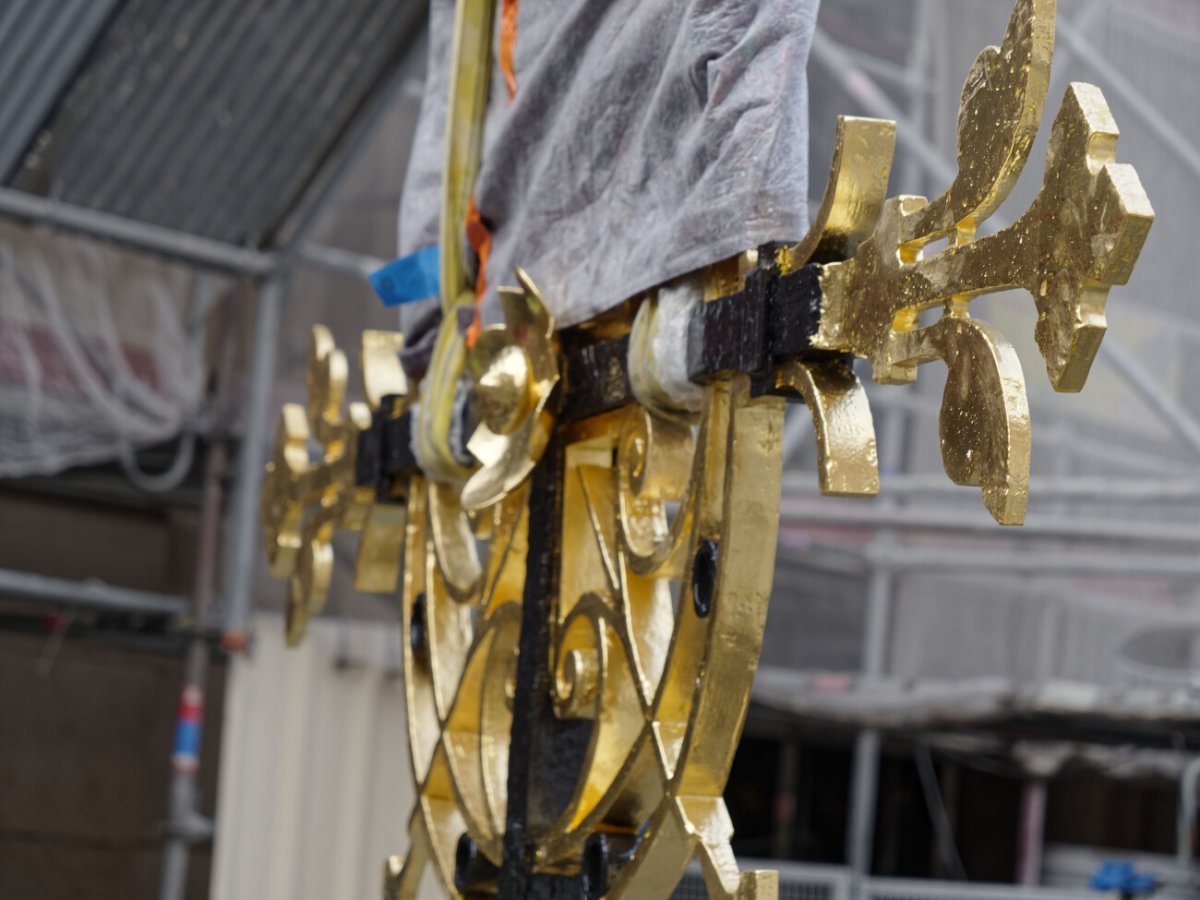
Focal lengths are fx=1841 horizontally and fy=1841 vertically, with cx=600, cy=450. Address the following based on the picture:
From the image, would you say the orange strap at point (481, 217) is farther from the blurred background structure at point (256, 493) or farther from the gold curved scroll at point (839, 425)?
the blurred background structure at point (256, 493)

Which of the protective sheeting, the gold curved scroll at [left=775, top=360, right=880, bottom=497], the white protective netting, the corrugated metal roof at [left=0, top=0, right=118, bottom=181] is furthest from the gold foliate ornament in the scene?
the protective sheeting

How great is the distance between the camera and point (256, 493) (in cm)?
400

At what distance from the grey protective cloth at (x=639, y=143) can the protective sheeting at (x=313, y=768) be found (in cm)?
279

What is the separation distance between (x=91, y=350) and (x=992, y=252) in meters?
3.27

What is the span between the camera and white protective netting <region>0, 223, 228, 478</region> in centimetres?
364

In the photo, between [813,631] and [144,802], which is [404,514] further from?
[813,631]

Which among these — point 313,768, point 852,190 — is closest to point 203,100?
point 313,768

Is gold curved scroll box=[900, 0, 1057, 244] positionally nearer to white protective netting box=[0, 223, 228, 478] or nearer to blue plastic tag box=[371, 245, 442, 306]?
blue plastic tag box=[371, 245, 442, 306]

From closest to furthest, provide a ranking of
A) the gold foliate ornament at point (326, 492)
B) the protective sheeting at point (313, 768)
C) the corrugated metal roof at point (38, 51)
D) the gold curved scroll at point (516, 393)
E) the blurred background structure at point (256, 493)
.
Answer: the gold curved scroll at point (516, 393)
the gold foliate ornament at point (326, 492)
the corrugated metal roof at point (38, 51)
the blurred background structure at point (256, 493)
the protective sheeting at point (313, 768)

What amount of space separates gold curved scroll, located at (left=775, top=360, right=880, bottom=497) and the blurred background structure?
8.24ft

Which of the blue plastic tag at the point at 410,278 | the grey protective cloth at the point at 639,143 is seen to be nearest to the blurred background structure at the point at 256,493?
the blue plastic tag at the point at 410,278

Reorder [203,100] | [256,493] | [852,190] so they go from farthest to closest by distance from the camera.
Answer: [256,493] < [203,100] < [852,190]

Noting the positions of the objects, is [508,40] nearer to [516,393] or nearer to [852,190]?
[516,393]

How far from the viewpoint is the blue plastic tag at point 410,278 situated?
4.21 ft
